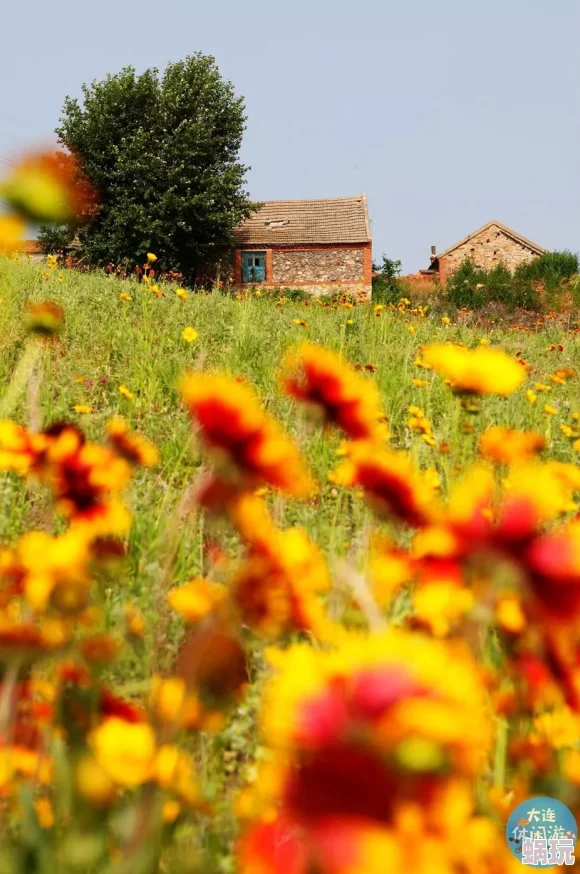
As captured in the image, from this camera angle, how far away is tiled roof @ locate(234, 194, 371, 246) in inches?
1145

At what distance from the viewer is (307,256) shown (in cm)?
2925

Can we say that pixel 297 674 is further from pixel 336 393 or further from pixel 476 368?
pixel 476 368

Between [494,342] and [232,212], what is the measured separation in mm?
21887

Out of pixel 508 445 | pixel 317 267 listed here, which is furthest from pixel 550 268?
pixel 508 445

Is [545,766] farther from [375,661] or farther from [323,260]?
[323,260]

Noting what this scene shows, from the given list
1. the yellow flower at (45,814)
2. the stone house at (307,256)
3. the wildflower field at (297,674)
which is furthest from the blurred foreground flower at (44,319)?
the stone house at (307,256)

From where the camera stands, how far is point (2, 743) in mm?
846

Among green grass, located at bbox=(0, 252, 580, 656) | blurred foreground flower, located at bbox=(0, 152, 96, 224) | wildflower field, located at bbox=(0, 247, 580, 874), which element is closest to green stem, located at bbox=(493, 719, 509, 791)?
wildflower field, located at bbox=(0, 247, 580, 874)

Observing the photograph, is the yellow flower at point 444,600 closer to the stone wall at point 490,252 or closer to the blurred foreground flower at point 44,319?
the blurred foreground flower at point 44,319

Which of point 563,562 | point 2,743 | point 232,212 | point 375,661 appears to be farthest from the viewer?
point 232,212

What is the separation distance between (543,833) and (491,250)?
3431cm

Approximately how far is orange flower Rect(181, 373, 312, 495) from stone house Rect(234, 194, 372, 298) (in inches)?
1114

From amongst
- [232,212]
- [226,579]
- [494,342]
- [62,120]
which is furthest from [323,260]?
[226,579]

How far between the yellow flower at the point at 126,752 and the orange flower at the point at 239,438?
285 millimetres
